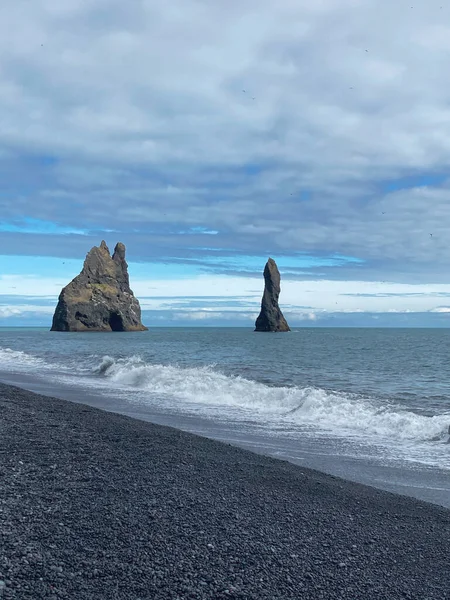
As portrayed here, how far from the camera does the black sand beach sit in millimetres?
4648

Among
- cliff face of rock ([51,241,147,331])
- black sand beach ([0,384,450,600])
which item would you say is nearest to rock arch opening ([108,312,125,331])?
cliff face of rock ([51,241,147,331])

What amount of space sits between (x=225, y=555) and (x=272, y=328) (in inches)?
5379

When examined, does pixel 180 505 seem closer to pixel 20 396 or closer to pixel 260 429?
pixel 260 429

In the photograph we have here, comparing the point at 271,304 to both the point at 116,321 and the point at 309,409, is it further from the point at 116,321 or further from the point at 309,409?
the point at 309,409

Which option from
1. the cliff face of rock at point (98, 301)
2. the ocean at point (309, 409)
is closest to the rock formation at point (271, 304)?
the cliff face of rock at point (98, 301)

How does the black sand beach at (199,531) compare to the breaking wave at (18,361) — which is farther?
the breaking wave at (18,361)

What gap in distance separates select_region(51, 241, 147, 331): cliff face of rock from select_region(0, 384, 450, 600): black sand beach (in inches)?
5090

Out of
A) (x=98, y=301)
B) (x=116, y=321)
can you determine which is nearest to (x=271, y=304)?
(x=116, y=321)

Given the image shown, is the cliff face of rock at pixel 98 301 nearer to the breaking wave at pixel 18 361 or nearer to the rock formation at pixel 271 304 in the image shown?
the rock formation at pixel 271 304

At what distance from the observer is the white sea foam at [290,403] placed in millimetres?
14815

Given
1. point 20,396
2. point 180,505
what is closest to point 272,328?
point 20,396

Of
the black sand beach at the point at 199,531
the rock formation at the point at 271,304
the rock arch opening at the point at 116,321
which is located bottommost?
the black sand beach at the point at 199,531

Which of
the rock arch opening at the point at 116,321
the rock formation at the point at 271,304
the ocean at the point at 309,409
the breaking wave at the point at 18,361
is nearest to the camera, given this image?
the ocean at the point at 309,409

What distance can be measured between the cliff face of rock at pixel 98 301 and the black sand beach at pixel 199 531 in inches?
5090
